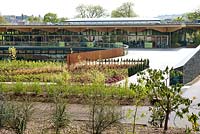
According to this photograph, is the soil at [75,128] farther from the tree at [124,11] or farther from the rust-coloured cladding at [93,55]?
the tree at [124,11]

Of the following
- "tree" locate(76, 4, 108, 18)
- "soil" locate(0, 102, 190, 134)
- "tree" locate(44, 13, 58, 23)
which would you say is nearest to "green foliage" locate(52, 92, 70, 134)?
"soil" locate(0, 102, 190, 134)

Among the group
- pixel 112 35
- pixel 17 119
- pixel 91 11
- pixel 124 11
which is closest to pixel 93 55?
pixel 112 35

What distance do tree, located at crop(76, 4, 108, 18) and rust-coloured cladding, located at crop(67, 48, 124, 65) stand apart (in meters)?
39.0

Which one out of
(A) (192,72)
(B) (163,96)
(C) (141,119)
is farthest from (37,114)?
(A) (192,72)

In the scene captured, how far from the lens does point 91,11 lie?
65062 mm

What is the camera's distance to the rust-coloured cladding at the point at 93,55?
1940cm

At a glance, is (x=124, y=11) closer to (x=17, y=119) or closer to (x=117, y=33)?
(x=117, y=33)

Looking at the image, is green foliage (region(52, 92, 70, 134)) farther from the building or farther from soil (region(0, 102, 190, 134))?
the building

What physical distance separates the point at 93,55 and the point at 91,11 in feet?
144

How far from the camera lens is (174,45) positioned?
36.1 m

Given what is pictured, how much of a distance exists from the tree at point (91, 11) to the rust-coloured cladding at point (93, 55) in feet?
128

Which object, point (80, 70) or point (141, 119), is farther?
point (80, 70)

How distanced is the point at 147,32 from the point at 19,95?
2670 centimetres

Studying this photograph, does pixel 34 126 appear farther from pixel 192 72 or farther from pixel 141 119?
pixel 192 72
